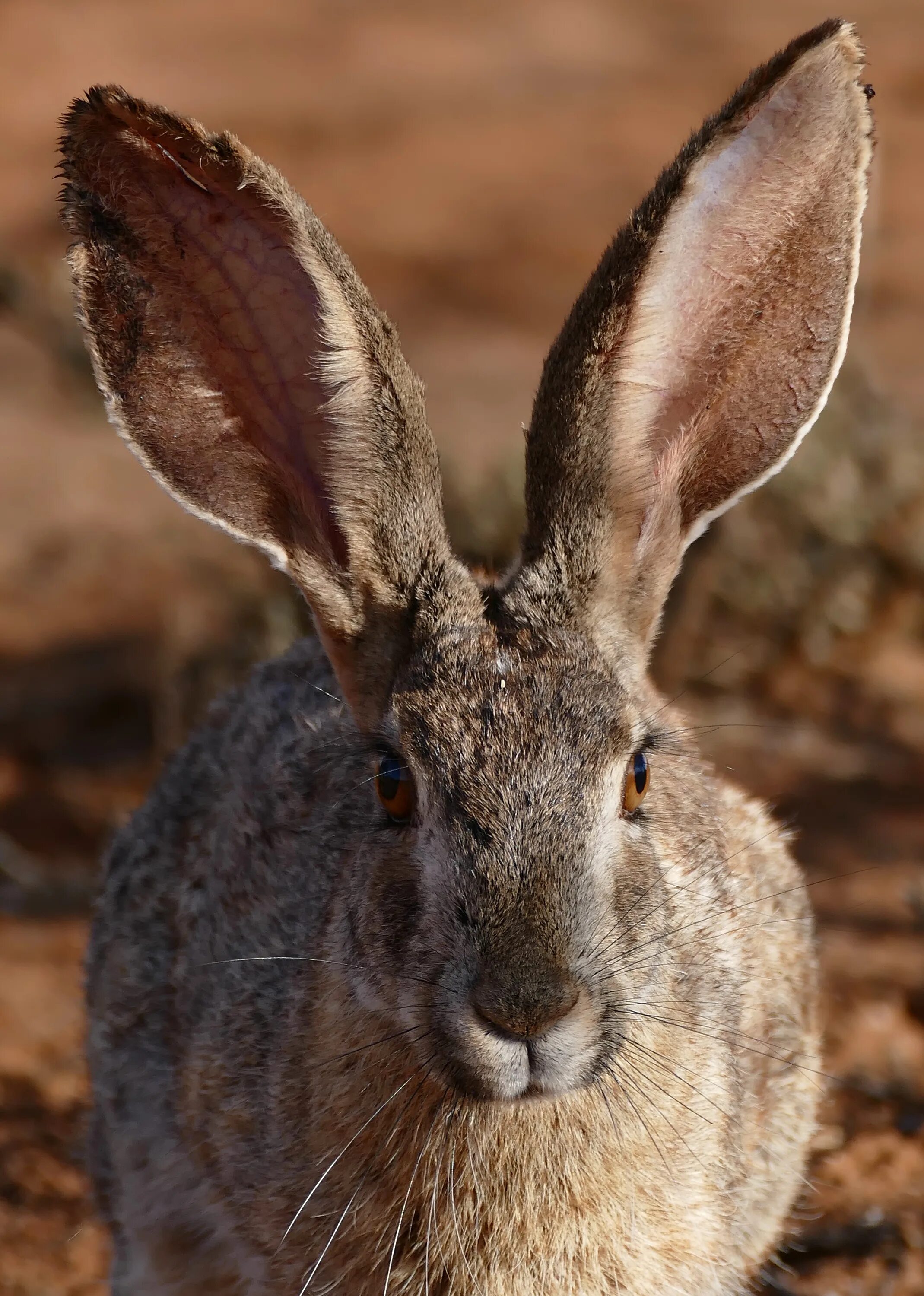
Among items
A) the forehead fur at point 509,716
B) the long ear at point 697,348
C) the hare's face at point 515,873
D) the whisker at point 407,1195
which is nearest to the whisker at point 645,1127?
the hare's face at point 515,873

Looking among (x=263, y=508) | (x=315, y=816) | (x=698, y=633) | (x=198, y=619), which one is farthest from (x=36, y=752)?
(x=263, y=508)

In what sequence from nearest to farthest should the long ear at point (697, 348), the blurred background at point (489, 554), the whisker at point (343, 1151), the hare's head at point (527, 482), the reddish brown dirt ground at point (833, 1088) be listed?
1. the hare's head at point (527, 482)
2. the long ear at point (697, 348)
3. the whisker at point (343, 1151)
4. the reddish brown dirt ground at point (833, 1088)
5. the blurred background at point (489, 554)

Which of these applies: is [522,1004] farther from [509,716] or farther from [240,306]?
[240,306]

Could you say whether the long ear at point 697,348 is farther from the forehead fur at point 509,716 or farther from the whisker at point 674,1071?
the whisker at point 674,1071

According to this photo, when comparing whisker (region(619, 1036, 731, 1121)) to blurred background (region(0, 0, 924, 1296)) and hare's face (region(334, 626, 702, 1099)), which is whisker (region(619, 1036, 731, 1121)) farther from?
blurred background (region(0, 0, 924, 1296))

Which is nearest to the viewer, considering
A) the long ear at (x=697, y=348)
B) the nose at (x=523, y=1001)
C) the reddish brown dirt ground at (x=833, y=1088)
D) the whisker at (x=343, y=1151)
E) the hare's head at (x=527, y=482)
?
the nose at (x=523, y=1001)

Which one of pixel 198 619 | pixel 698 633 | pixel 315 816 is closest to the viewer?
pixel 315 816

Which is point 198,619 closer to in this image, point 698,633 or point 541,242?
point 698,633

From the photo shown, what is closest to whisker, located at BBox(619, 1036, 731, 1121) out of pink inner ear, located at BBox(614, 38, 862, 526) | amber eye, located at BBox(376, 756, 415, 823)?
amber eye, located at BBox(376, 756, 415, 823)
